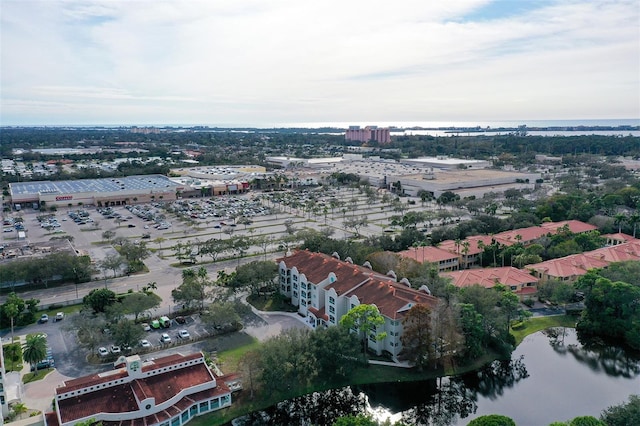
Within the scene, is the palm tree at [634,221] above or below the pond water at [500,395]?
above

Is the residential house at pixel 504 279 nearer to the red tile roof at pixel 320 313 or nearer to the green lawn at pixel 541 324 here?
the green lawn at pixel 541 324

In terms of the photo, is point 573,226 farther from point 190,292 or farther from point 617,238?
point 190,292

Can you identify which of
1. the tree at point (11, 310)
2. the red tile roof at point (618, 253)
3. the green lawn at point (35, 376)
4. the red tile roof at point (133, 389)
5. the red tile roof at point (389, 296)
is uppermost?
the red tile roof at point (389, 296)

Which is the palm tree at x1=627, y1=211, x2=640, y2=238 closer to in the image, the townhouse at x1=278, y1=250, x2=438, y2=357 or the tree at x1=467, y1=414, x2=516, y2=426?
the townhouse at x1=278, y1=250, x2=438, y2=357

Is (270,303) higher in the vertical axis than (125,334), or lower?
lower

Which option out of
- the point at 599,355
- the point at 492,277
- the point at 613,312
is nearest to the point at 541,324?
the point at 599,355

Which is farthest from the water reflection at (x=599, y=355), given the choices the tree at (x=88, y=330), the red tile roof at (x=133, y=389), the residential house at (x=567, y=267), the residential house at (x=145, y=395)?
the tree at (x=88, y=330)
